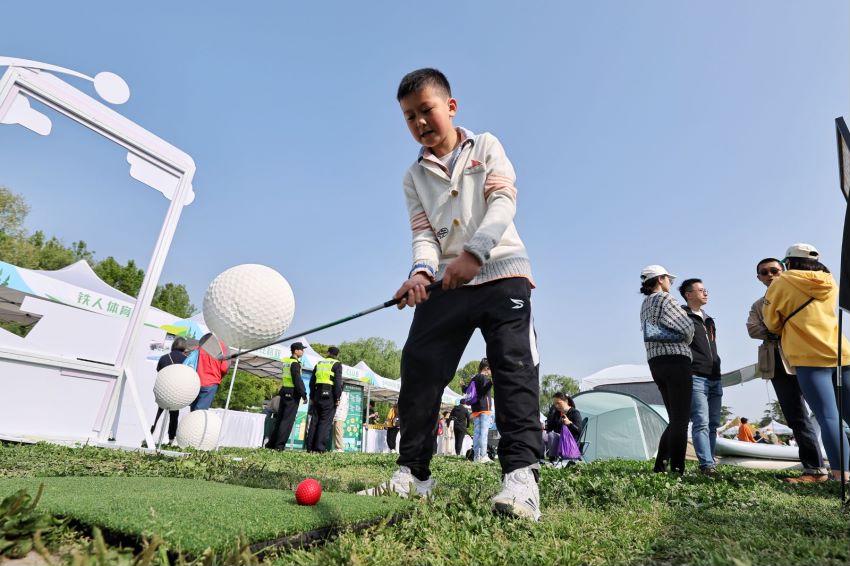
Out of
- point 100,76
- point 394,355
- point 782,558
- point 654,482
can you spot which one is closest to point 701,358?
point 654,482

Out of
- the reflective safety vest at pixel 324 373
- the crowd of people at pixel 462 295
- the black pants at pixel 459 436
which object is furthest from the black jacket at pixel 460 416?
the crowd of people at pixel 462 295

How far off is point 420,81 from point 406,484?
1.99 meters

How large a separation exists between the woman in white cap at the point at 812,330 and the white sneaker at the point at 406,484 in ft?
10.4

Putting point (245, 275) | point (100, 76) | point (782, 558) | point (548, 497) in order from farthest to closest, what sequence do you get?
1. point (100, 76)
2. point (245, 275)
3. point (548, 497)
4. point (782, 558)

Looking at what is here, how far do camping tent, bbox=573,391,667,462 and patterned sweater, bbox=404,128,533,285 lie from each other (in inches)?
360

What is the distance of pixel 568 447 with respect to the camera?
860 centimetres

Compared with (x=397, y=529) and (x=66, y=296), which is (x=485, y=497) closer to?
(x=397, y=529)

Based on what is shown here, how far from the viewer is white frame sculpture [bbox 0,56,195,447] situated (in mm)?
4730

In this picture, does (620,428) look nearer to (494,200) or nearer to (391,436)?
(391,436)

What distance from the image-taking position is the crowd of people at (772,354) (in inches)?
152

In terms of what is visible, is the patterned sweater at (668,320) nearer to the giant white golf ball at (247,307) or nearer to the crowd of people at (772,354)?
the crowd of people at (772,354)

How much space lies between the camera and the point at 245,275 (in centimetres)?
389

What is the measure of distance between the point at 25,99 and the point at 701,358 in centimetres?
695

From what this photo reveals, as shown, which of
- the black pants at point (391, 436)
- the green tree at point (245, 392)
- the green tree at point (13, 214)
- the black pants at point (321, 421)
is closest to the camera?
the green tree at point (13, 214)
